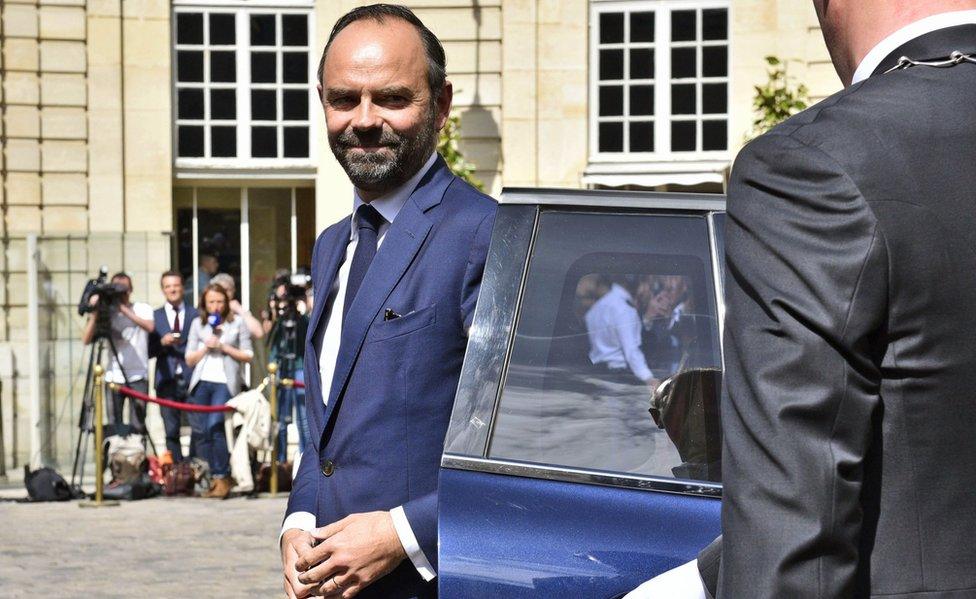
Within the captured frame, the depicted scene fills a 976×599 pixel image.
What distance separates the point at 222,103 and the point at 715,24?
226 inches

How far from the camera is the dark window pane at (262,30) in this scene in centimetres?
1664

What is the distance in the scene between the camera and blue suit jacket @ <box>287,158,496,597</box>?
2744 millimetres

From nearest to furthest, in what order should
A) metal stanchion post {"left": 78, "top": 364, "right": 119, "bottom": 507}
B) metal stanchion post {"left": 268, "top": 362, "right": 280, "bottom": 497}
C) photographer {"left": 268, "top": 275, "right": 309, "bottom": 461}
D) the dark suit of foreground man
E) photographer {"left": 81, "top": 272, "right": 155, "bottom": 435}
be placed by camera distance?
the dark suit of foreground man, metal stanchion post {"left": 78, "top": 364, "right": 119, "bottom": 507}, metal stanchion post {"left": 268, "top": 362, "right": 280, "bottom": 497}, photographer {"left": 268, "top": 275, "right": 309, "bottom": 461}, photographer {"left": 81, "top": 272, "right": 155, "bottom": 435}

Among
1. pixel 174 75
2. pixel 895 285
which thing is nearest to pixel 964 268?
pixel 895 285

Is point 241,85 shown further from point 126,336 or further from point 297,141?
point 126,336

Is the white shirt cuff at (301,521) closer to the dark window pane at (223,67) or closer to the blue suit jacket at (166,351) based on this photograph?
the blue suit jacket at (166,351)

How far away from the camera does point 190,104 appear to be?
16609 mm

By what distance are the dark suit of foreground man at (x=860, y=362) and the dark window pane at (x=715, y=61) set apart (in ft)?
50.4

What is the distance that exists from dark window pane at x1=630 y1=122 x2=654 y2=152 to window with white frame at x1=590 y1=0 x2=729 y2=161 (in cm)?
1

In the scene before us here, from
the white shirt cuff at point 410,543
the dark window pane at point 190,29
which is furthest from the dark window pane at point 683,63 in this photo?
the white shirt cuff at point 410,543

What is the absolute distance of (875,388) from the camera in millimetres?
1576

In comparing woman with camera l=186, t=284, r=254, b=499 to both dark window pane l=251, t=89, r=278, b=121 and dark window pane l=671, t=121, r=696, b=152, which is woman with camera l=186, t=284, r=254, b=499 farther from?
dark window pane l=671, t=121, r=696, b=152

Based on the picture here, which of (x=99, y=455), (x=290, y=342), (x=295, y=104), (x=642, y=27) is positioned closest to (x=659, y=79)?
(x=642, y=27)

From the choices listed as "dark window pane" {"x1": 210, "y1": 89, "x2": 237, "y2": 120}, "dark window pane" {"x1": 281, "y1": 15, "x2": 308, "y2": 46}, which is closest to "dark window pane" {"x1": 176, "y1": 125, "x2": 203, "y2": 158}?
"dark window pane" {"x1": 210, "y1": 89, "x2": 237, "y2": 120}
